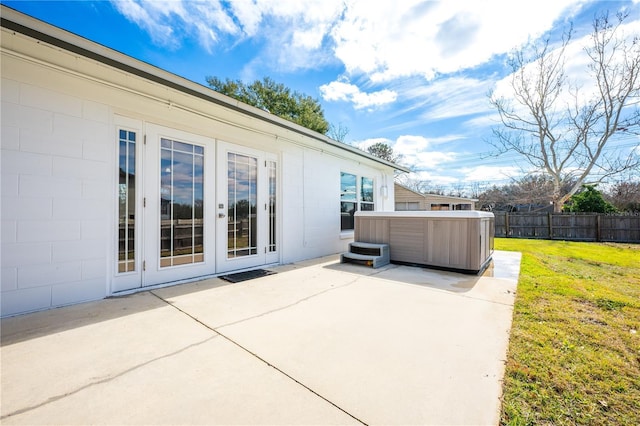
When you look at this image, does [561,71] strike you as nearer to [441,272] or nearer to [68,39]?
[441,272]

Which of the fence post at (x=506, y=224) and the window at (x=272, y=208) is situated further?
the fence post at (x=506, y=224)

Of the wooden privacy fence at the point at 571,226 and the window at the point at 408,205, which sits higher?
the window at the point at 408,205

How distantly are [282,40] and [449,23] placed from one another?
383 cm

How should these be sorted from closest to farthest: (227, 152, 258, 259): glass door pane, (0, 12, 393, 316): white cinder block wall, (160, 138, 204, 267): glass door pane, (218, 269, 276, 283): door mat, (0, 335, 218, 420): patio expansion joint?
(0, 335, 218, 420): patio expansion joint
(0, 12, 393, 316): white cinder block wall
(160, 138, 204, 267): glass door pane
(218, 269, 276, 283): door mat
(227, 152, 258, 259): glass door pane

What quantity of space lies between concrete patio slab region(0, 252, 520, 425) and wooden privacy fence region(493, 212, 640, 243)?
1105 centimetres

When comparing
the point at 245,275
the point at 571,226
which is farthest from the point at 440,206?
the point at 245,275

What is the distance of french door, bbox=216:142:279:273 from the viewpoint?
4297 millimetres

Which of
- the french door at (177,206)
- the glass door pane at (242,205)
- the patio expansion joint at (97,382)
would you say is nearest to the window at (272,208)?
the glass door pane at (242,205)

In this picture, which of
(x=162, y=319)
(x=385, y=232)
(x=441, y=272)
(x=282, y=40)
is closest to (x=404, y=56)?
(x=282, y=40)

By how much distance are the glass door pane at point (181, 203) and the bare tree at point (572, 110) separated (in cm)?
1428

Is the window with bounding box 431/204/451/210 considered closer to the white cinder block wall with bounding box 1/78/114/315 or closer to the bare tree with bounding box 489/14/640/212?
the bare tree with bounding box 489/14/640/212

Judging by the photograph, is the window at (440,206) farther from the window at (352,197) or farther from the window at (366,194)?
the window at (352,197)

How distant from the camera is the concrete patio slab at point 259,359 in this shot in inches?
52.3

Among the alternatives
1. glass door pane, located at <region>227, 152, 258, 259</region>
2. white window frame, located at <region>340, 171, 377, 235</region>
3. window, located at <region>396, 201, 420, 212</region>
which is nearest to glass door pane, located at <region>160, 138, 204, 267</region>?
glass door pane, located at <region>227, 152, 258, 259</region>
